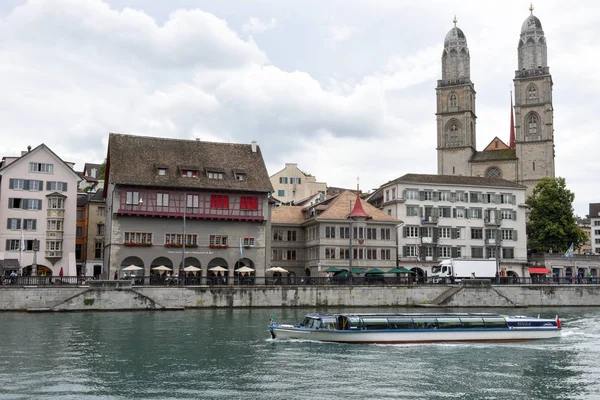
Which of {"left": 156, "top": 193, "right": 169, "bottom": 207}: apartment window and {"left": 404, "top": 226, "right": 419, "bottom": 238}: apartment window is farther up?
{"left": 156, "top": 193, "right": 169, "bottom": 207}: apartment window

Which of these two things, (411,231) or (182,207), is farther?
(411,231)

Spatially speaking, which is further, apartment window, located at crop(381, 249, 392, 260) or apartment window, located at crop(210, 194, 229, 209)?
apartment window, located at crop(381, 249, 392, 260)

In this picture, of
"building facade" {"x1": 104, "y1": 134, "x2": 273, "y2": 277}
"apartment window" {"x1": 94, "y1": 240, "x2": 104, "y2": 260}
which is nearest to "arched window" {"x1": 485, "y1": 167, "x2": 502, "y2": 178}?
"building facade" {"x1": 104, "y1": 134, "x2": 273, "y2": 277}

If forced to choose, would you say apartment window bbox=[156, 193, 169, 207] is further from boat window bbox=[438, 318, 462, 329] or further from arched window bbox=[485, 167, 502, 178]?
arched window bbox=[485, 167, 502, 178]

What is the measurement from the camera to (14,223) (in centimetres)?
7000

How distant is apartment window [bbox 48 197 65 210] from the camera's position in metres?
72.2

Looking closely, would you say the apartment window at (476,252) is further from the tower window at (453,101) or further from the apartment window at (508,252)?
the tower window at (453,101)

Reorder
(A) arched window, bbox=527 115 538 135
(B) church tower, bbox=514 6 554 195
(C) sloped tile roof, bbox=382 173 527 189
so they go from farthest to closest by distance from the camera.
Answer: (A) arched window, bbox=527 115 538 135 < (B) church tower, bbox=514 6 554 195 < (C) sloped tile roof, bbox=382 173 527 189

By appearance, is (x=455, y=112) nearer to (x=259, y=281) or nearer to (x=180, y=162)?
(x=180, y=162)

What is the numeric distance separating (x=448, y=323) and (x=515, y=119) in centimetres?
8313

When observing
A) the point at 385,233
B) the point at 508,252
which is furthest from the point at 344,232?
the point at 508,252

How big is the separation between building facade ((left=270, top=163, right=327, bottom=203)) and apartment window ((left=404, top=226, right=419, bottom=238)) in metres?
31.5

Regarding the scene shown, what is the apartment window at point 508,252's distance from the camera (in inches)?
3440

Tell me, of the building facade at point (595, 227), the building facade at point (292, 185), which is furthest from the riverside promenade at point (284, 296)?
the building facade at point (595, 227)
